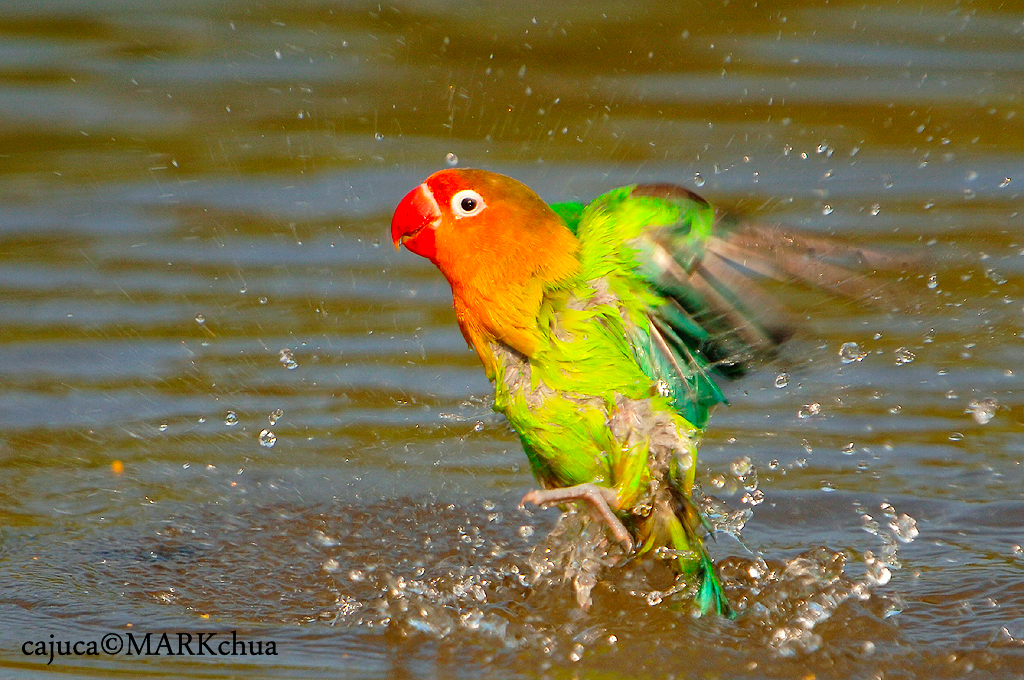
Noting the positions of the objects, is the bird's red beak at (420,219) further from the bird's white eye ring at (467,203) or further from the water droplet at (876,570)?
the water droplet at (876,570)

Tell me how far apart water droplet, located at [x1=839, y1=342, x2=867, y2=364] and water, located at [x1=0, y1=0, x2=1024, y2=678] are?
2 centimetres

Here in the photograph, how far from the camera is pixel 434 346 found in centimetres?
570

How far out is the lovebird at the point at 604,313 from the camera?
363 cm

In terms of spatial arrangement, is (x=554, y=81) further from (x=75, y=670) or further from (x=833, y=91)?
(x=75, y=670)

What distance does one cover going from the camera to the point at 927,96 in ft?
24.2

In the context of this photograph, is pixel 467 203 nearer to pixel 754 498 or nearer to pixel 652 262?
pixel 652 262

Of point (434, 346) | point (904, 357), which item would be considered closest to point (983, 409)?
point (904, 357)

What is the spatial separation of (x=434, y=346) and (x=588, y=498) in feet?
7.26

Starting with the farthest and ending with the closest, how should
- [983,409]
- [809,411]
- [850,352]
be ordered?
[850,352]
[809,411]
[983,409]

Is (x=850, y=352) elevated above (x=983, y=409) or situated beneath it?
elevated above

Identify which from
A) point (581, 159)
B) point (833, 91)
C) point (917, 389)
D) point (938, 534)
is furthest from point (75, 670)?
point (833, 91)

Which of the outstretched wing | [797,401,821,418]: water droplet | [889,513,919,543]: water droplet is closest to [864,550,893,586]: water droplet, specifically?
[889,513,919,543]: water droplet

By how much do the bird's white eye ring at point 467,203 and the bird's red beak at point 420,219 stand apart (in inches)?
2.7

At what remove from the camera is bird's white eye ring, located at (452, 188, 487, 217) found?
370 cm
